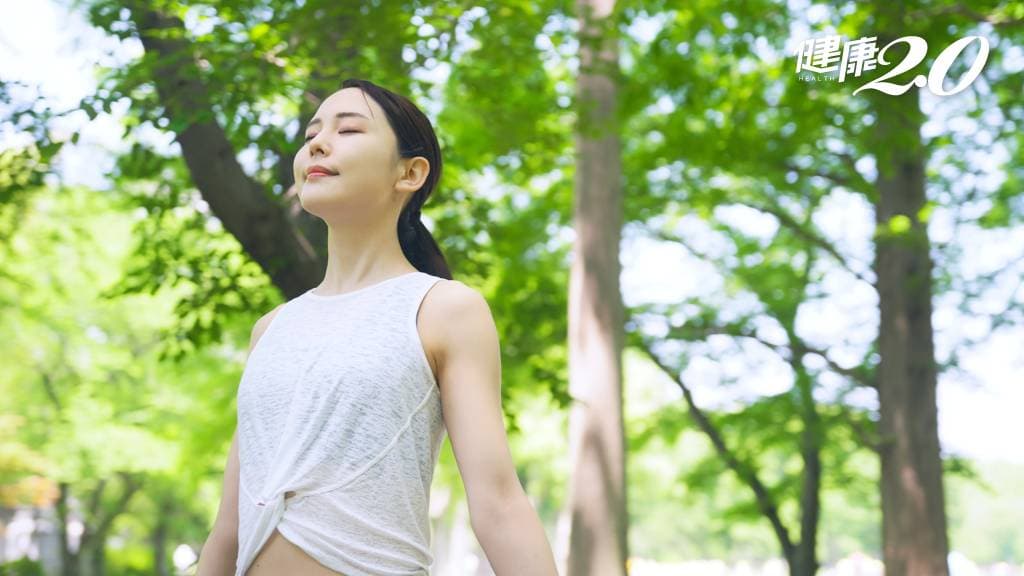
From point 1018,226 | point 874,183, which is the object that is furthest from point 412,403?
point 1018,226

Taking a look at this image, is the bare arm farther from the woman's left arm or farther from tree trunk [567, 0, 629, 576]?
tree trunk [567, 0, 629, 576]

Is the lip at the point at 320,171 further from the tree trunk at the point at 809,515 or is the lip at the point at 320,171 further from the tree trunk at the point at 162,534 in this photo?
the tree trunk at the point at 162,534

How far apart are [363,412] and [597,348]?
829 centimetres

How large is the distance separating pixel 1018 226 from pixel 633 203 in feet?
14.6

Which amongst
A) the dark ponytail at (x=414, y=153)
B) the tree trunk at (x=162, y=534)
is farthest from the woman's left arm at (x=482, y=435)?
the tree trunk at (x=162, y=534)

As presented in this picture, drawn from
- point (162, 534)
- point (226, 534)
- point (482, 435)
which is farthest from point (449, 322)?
point (162, 534)

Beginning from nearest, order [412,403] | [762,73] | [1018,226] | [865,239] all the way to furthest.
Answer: [412,403] < [762,73] < [1018,226] < [865,239]

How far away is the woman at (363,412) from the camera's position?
1.96 metres

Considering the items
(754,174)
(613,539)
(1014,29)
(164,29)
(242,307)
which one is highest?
(754,174)

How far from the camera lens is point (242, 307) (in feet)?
A: 23.7

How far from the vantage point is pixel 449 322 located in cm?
205

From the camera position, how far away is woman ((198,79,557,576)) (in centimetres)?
196

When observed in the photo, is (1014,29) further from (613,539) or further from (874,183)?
(874,183)

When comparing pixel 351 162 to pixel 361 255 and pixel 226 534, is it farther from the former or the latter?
pixel 226 534
